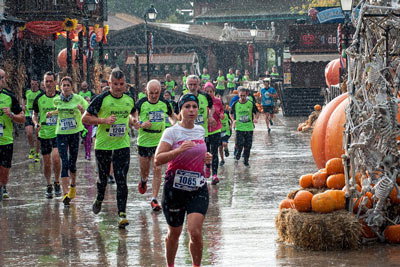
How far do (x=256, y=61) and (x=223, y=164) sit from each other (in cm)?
4426

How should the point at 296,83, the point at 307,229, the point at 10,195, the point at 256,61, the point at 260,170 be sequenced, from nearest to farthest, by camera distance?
the point at 307,229, the point at 10,195, the point at 260,170, the point at 296,83, the point at 256,61

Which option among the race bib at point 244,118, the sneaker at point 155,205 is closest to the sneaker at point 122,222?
the sneaker at point 155,205

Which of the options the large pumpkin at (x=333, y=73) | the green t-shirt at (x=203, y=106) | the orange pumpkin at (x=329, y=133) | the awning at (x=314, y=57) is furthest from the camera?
the awning at (x=314, y=57)

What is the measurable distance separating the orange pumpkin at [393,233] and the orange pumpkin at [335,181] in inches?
29.9

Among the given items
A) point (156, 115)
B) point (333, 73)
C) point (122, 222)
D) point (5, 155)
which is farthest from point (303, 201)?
point (333, 73)

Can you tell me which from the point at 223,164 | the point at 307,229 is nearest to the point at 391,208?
the point at 307,229

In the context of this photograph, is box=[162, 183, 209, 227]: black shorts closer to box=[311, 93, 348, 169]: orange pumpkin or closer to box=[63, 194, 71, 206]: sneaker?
box=[311, 93, 348, 169]: orange pumpkin

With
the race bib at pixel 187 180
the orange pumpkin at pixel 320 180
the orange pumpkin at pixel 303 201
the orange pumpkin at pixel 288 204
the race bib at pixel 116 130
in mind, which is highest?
the race bib at pixel 116 130

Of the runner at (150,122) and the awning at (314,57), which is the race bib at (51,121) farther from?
the awning at (314,57)

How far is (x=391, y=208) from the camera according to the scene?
348 inches

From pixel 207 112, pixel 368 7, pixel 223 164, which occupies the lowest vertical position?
pixel 223 164

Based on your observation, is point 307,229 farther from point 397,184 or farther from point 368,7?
point 368,7

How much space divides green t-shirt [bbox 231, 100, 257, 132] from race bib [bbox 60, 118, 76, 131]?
5867 mm

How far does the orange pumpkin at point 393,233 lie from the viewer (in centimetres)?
847
